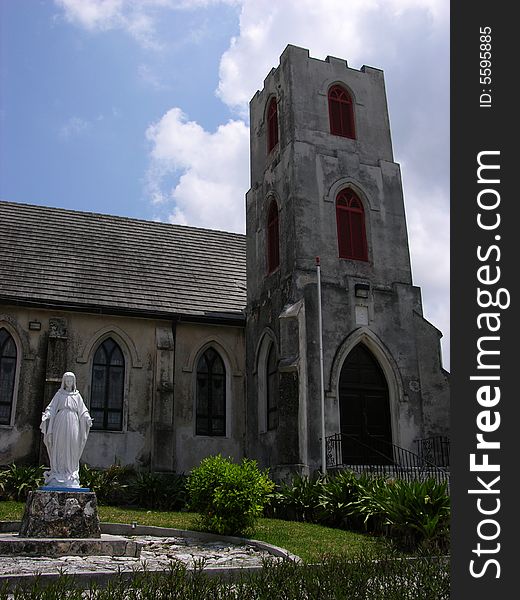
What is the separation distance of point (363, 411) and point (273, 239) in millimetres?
6809

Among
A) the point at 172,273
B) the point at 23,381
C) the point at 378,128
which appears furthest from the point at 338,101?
the point at 23,381

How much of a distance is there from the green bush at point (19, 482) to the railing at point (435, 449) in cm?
1092

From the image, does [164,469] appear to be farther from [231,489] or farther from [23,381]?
[231,489]

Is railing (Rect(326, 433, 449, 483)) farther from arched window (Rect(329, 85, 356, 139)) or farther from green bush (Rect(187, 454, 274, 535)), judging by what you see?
arched window (Rect(329, 85, 356, 139))

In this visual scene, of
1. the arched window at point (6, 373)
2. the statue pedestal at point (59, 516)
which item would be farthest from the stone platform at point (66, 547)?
the arched window at point (6, 373)

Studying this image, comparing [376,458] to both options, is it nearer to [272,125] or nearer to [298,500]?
[298,500]

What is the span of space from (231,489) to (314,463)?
5107mm

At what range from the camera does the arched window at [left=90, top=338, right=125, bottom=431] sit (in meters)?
21.7

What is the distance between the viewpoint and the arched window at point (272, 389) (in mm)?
20359

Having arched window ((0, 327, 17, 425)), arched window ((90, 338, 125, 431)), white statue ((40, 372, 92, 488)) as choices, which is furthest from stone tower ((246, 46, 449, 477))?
arched window ((0, 327, 17, 425))

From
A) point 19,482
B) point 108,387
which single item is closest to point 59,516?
point 19,482

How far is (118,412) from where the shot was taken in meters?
21.9

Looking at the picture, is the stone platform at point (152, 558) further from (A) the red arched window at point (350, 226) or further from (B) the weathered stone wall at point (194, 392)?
(A) the red arched window at point (350, 226)

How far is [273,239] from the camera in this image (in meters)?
22.7
